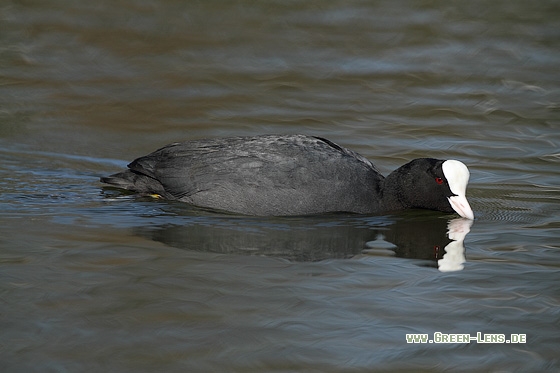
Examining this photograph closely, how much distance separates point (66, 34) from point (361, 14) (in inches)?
152

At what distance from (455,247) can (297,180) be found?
3.96 ft

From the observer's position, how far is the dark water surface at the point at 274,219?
4203 mm

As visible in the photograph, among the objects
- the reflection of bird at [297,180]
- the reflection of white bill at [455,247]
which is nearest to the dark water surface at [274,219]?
the reflection of white bill at [455,247]

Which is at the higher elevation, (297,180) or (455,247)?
(297,180)

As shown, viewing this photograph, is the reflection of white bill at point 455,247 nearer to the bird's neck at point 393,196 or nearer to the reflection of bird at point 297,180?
the reflection of bird at point 297,180

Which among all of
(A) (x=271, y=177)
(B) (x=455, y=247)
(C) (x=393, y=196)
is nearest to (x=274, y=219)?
(A) (x=271, y=177)

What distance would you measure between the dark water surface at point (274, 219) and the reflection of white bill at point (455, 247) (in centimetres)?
2

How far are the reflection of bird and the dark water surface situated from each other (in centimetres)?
13

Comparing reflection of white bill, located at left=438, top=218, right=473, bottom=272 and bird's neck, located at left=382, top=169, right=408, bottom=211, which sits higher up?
bird's neck, located at left=382, top=169, right=408, bottom=211

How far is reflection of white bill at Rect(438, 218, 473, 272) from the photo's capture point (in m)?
5.36

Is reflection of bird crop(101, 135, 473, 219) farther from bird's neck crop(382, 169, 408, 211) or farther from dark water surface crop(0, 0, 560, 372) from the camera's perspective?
dark water surface crop(0, 0, 560, 372)

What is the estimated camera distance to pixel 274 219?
20.6 feet

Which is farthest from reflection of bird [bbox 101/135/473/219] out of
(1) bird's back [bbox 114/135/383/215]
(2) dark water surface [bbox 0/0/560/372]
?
(2) dark water surface [bbox 0/0/560/372]

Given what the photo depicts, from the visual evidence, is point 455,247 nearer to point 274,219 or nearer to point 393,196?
point 393,196
